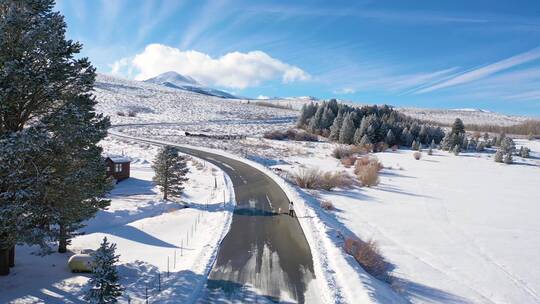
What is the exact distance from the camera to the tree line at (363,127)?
79.7 m

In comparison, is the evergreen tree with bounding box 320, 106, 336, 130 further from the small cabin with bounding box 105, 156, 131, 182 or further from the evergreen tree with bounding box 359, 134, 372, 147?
the small cabin with bounding box 105, 156, 131, 182

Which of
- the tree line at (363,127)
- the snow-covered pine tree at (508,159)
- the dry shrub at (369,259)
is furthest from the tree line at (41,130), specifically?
the snow-covered pine tree at (508,159)

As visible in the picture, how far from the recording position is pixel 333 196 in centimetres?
3428

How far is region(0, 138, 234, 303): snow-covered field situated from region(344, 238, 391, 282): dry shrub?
6.99 m

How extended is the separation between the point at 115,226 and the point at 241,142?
1930 inches

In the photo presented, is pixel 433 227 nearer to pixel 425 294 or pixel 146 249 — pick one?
pixel 425 294

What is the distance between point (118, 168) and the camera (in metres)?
35.1

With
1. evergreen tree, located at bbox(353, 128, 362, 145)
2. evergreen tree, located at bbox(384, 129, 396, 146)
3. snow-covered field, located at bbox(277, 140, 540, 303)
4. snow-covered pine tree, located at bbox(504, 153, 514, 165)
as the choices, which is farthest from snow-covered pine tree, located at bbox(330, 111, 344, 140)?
snow-covered field, located at bbox(277, 140, 540, 303)

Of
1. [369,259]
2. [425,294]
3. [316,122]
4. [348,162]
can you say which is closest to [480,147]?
[316,122]

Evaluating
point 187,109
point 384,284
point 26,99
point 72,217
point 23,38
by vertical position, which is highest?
point 187,109

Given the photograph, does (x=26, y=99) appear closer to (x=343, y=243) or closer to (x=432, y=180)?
(x=343, y=243)

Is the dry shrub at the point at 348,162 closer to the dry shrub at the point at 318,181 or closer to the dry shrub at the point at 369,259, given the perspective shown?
the dry shrub at the point at 318,181

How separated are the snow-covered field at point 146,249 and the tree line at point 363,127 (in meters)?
53.3

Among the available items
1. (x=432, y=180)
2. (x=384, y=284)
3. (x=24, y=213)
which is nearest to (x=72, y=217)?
(x=24, y=213)
